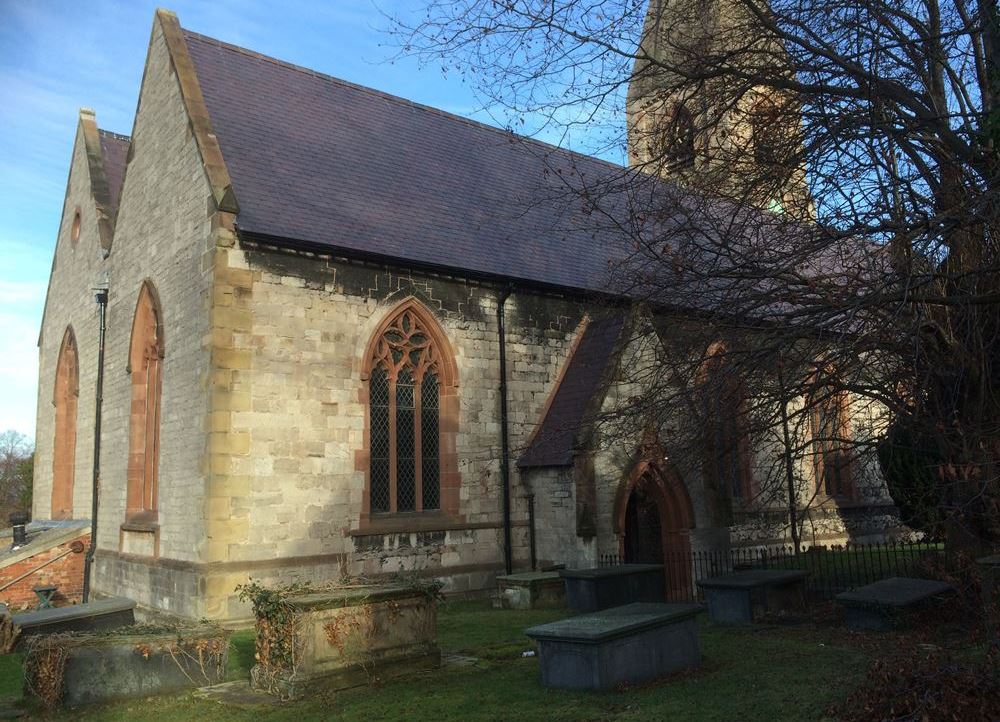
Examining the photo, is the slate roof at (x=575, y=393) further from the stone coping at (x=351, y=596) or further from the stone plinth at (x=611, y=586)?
the stone coping at (x=351, y=596)

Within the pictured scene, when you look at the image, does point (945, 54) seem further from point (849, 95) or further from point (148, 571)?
point (148, 571)

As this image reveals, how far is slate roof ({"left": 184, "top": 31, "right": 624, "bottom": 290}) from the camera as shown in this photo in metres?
14.9

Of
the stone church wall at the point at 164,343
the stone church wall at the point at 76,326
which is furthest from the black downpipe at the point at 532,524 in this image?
the stone church wall at the point at 76,326

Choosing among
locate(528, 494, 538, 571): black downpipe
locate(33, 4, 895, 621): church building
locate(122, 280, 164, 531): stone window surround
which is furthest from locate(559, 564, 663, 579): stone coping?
locate(122, 280, 164, 531): stone window surround

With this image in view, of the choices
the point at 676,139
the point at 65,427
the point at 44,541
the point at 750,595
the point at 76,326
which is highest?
the point at 76,326

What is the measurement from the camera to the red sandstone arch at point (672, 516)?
1552 cm

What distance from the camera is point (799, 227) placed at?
30.2 ft

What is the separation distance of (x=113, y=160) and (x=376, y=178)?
8825 mm

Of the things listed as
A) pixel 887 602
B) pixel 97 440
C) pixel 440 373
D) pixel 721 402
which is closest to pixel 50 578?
pixel 97 440

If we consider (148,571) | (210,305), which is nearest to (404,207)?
(210,305)

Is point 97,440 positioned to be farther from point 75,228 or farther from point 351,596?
point 351,596

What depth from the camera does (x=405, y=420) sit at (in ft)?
50.5

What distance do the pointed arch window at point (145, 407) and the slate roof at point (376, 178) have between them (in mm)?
3432

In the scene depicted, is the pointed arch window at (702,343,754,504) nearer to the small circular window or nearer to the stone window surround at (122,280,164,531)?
the stone window surround at (122,280,164,531)
